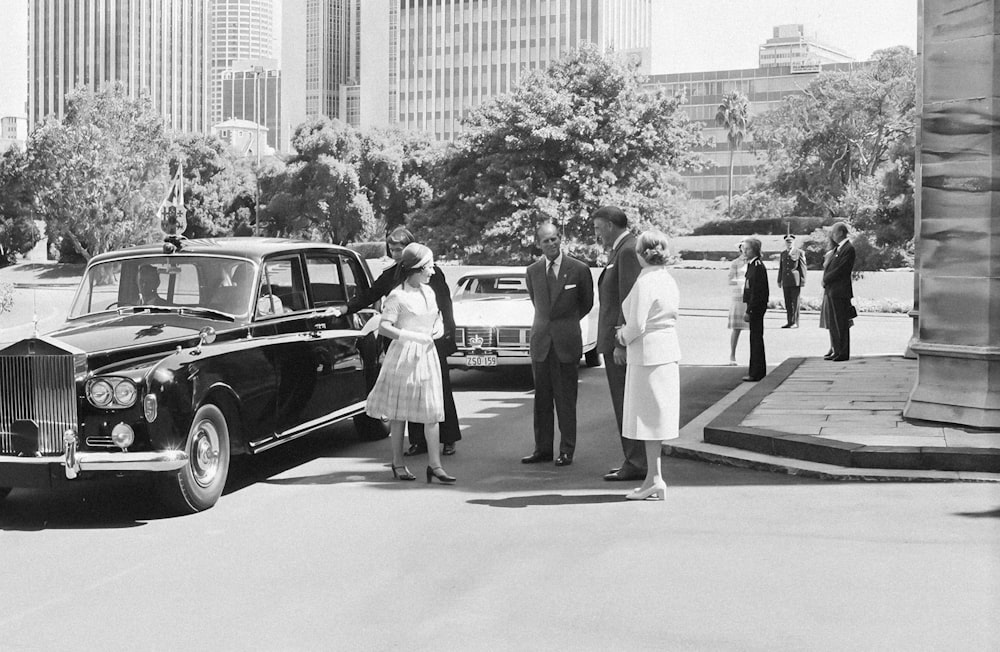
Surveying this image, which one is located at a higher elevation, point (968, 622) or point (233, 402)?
point (233, 402)

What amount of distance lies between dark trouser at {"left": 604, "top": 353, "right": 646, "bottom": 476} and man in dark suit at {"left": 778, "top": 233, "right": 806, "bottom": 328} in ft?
52.3

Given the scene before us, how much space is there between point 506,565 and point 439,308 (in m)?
3.79

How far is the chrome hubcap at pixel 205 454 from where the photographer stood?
742cm

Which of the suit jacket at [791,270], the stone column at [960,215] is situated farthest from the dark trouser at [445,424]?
the suit jacket at [791,270]

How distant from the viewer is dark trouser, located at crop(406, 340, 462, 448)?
9547 mm

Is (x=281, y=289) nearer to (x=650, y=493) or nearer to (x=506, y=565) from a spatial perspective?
(x=650, y=493)

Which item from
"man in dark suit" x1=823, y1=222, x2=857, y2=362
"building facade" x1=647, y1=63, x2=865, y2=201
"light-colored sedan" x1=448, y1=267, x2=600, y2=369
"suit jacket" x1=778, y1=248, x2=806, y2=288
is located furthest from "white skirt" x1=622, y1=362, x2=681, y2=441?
"building facade" x1=647, y1=63, x2=865, y2=201

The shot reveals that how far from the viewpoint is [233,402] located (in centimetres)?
789

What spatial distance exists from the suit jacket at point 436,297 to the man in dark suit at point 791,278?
1558cm

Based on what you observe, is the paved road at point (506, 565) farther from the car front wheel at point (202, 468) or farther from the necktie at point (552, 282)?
the necktie at point (552, 282)

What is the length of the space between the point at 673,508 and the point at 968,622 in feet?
8.82

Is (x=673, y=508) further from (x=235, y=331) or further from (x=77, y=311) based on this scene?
(x=77, y=311)

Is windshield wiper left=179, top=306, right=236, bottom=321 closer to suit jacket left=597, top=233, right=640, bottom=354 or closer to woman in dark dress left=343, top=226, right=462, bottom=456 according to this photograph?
woman in dark dress left=343, top=226, right=462, bottom=456

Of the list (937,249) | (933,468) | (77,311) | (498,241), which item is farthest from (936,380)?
(498,241)
